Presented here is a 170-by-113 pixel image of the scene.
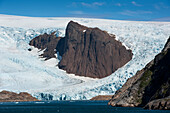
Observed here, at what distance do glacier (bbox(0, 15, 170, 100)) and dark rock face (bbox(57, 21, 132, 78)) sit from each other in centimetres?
307

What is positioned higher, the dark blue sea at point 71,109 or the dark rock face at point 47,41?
the dark rock face at point 47,41

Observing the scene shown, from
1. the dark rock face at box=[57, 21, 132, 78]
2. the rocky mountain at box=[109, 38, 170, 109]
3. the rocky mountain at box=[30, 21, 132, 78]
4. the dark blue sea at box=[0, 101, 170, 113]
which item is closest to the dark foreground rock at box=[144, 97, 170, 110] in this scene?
the dark blue sea at box=[0, 101, 170, 113]

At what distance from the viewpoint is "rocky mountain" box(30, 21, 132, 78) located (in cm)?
12162

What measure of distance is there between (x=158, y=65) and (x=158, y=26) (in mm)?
74342

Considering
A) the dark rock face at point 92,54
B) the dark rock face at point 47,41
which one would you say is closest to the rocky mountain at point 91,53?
the dark rock face at point 92,54

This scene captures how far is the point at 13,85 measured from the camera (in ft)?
340

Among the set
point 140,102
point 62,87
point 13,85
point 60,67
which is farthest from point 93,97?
point 140,102

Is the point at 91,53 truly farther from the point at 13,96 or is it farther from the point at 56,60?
the point at 13,96

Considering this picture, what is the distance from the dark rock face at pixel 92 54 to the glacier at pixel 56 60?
3067 millimetres

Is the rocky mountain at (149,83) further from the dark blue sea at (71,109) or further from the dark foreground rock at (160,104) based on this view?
the dark foreground rock at (160,104)

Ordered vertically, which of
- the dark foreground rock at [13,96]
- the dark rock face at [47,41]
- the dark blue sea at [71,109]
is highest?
the dark rock face at [47,41]

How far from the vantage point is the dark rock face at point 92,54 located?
122 meters

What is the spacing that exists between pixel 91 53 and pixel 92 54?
0.48m

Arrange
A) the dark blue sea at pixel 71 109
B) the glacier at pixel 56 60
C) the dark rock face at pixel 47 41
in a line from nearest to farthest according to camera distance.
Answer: the dark blue sea at pixel 71 109 < the glacier at pixel 56 60 < the dark rock face at pixel 47 41
